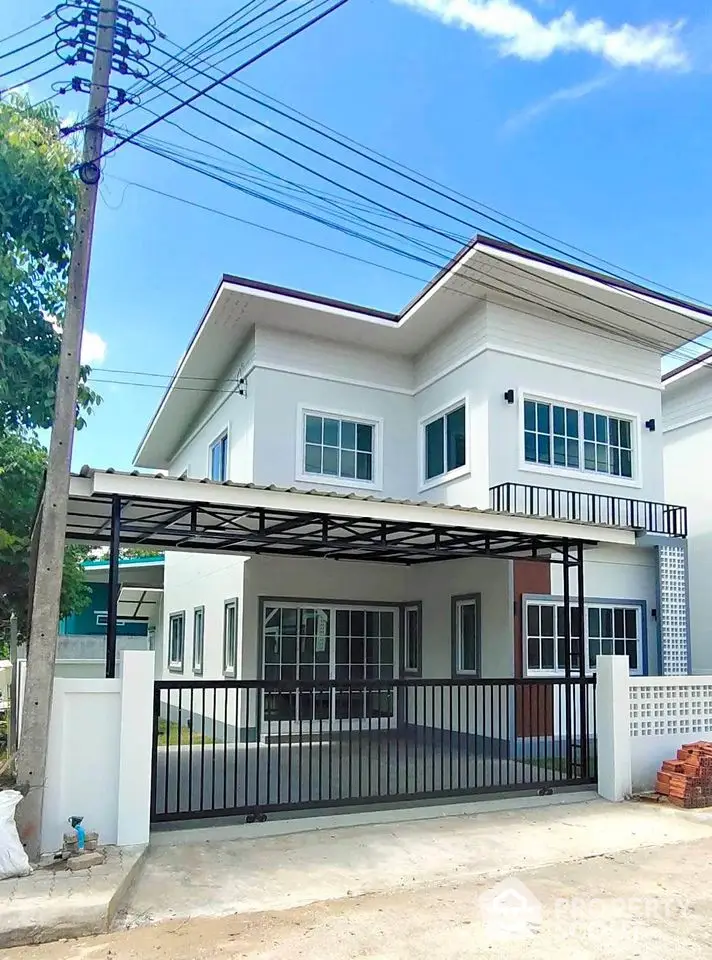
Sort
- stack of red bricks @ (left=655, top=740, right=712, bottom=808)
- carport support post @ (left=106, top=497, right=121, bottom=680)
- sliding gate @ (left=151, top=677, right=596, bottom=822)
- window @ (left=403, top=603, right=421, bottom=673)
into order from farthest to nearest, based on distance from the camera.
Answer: window @ (left=403, top=603, right=421, bottom=673), stack of red bricks @ (left=655, top=740, right=712, bottom=808), sliding gate @ (left=151, top=677, right=596, bottom=822), carport support post @ (left=106, top=497, right=121, bottom=680)

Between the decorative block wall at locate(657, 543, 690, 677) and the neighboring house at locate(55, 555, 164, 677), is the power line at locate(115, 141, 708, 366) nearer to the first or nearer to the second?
the decorative block wall at locate(657, 543, 690, 677)

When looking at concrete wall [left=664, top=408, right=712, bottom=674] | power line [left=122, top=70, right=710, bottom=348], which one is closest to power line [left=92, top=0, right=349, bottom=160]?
power line [left=122, top=70, right=710, bottom=348]

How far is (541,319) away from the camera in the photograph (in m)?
13.1

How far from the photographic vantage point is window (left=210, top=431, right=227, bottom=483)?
49.6 ft

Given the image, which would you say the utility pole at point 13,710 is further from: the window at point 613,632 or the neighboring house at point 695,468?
the neighboring house at point 695,468

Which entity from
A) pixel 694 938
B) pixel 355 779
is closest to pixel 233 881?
pixel 694 938

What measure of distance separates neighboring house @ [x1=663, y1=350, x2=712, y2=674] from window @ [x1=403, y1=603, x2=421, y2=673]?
16.1 feet

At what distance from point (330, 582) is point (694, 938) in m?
8.98

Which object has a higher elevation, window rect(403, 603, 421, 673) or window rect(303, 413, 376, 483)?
window rect(303, 413, 376, 483)

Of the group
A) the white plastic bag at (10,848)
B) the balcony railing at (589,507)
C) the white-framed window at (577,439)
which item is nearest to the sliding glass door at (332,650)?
the balcony railing at (589,507)

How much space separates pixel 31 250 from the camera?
1046 cm

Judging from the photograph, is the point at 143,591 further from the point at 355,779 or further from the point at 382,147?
the point at 382,147

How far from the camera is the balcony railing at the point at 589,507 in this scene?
12180 millimetres

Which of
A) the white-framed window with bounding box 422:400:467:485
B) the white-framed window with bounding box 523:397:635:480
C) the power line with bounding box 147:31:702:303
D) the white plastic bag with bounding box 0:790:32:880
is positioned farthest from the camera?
the white-framed window with bounding box 422:400:467:485
